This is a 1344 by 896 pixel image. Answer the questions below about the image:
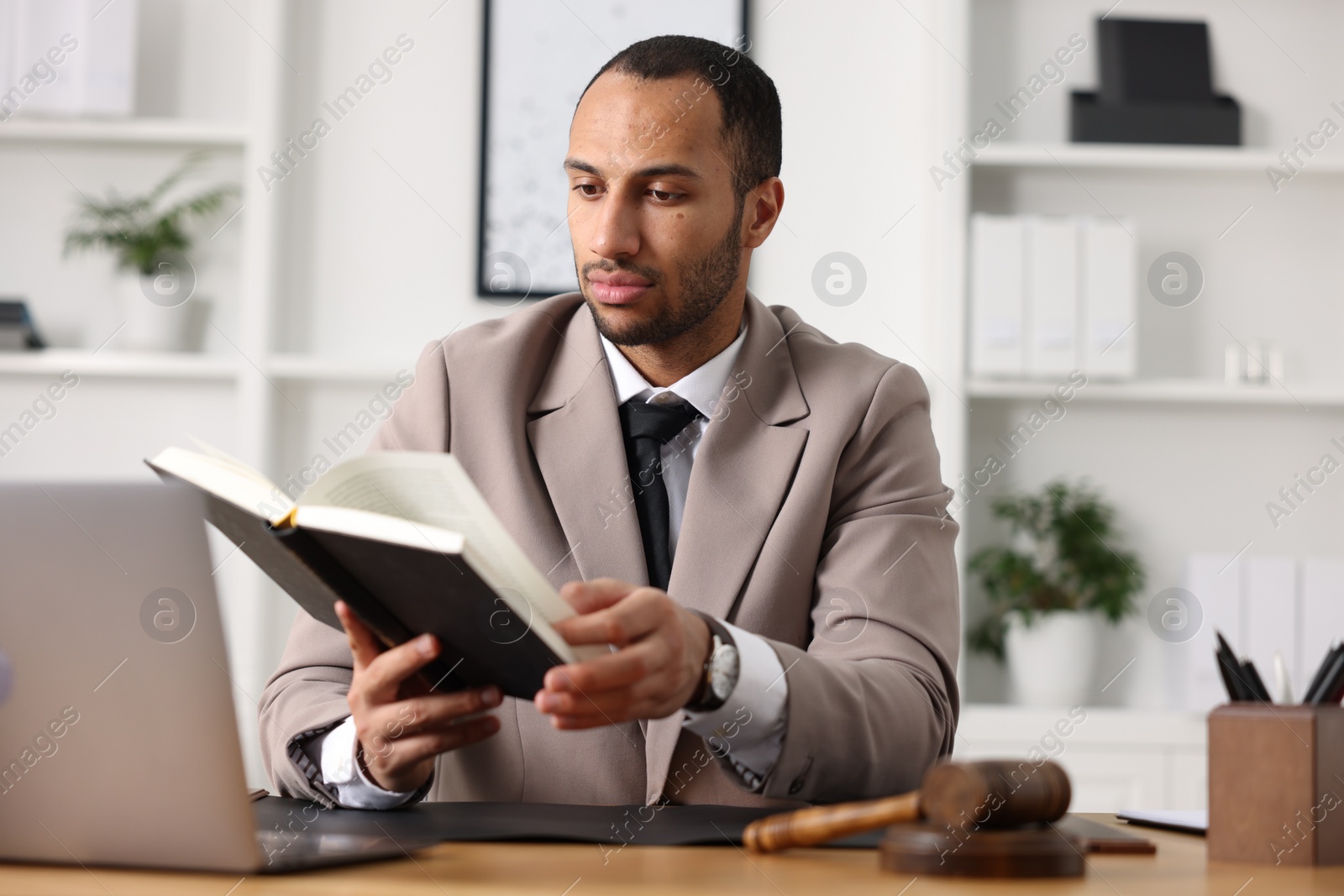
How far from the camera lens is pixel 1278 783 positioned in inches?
32.0

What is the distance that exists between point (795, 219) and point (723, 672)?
1965mm

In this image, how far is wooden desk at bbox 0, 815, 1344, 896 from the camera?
66 centimetres

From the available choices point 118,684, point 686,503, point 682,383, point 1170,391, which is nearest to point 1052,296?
point 1170,391

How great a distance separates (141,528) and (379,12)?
8.21 feet

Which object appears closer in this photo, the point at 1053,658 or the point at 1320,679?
the point at 1320,679

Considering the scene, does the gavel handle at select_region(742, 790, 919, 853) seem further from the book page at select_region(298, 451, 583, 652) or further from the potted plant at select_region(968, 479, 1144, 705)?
the potted plant at select_region(968, 479, 1144, 705)

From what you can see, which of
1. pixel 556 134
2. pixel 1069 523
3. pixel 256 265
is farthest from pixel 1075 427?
pixel 256 265

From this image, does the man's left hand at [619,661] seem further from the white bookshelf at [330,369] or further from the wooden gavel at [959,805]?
the white bookshelf at [330,369]

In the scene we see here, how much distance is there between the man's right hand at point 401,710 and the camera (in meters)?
0.95

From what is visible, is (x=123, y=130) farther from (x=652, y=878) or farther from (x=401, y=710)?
(x=652, y=878)

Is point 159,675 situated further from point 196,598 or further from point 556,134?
point 556,134

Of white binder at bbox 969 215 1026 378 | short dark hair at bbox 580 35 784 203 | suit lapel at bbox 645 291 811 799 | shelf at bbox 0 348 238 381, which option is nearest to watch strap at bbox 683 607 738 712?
suit lapel at bbox 645 291 811 799

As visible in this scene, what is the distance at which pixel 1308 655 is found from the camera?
2.46 m

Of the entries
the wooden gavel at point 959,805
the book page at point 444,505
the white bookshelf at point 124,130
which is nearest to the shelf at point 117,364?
the white bookshelf at point 124,130
